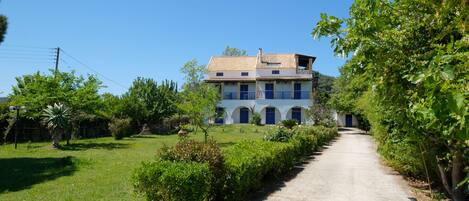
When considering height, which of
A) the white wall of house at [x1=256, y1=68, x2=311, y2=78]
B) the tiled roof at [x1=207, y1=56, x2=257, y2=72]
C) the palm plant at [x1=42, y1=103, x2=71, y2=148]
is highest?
the tiled roof at [x1=207, y1=56, x2=257, y2=72]

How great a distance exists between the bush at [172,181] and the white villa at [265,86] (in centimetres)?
3822

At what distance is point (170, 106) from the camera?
38.4m

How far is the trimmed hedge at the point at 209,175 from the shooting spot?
241 inches

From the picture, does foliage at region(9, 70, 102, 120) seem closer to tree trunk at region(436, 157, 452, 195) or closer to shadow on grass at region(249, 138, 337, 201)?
shadow on grass at region(249, 138, 337, 201)

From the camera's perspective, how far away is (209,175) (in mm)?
6602

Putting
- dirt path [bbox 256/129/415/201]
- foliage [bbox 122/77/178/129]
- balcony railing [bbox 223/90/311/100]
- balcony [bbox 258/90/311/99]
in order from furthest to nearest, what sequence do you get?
balcony railing [bbox 223/90/311/100], balcony [bbox 258/90/311/99], foliage [bbox 122/77/178/129], dirt path [bbox 256/129/415/201]

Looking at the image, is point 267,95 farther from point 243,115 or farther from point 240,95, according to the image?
point 243,115

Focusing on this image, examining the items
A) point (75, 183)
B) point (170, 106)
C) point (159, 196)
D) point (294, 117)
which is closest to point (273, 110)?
point (294, 117)

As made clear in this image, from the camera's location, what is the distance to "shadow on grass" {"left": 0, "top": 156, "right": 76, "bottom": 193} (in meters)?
11.1

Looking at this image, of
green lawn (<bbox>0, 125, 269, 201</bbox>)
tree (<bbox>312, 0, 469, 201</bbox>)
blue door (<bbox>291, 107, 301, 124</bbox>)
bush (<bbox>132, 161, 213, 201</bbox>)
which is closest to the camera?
tree (<bbox>312, 0, 469, 201</bbox>)

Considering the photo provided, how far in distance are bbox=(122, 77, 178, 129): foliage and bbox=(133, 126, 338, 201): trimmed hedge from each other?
2582 cm

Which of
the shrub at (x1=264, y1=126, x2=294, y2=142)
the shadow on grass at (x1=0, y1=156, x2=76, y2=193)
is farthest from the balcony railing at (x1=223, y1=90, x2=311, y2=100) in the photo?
the shadow on grass at (x1=0, y1=156, x2=76, y2=193)

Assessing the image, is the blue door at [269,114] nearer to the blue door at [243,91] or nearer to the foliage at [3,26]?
the blue door at [243,91]

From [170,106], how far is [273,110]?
14.5 meters
